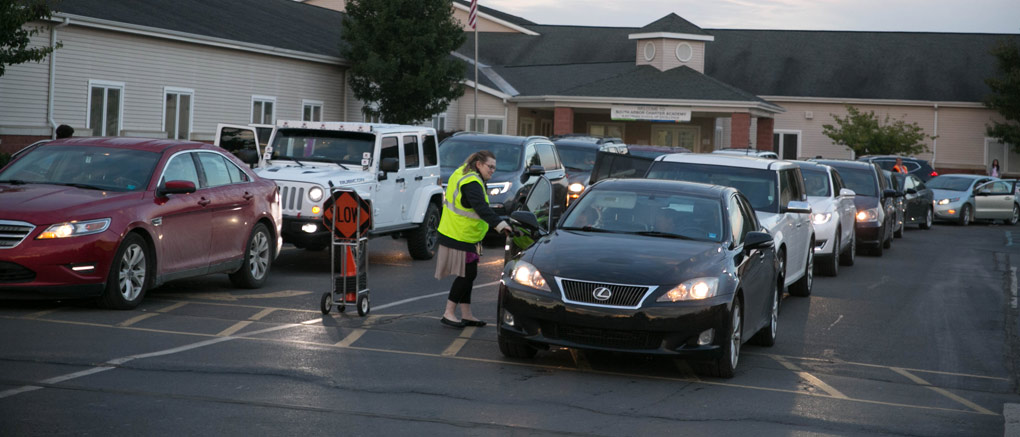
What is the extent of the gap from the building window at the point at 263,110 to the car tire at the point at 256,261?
61.7 ft

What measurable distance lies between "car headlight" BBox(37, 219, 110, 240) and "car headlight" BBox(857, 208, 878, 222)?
14.6 meters

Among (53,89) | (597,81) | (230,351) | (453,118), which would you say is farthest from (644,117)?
(230,351)

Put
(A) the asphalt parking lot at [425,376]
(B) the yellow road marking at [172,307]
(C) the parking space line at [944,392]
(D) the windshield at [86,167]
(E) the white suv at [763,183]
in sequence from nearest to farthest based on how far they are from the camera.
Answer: (A) the asphalt parking lot at [425,376], (C) the parking space line at [944,392], (B) the yellow road marking at [172,307], (D) the windshield at [86,167], (E) the white suv at [763,183]

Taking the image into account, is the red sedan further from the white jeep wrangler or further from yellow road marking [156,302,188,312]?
the white jeep wrangler

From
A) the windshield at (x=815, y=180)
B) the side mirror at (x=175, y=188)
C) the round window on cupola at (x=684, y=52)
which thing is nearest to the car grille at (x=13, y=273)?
the side mirror at (x=175, y=188)

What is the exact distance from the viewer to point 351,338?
10.2 metres

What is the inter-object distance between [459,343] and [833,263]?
9.39 metres

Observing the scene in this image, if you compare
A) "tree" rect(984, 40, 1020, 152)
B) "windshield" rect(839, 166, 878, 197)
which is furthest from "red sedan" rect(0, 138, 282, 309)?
"tree" rect(984, 40, 1020, 152)

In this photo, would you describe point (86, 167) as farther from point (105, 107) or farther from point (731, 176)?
point (105, 107)

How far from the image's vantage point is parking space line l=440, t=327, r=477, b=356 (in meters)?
9.77

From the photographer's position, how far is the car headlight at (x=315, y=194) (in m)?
15.3

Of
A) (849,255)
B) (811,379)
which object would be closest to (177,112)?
(849,255)

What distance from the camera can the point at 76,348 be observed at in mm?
9117

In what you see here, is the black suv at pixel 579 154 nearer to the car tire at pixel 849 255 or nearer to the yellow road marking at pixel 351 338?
the car tire at pixel 849 255
